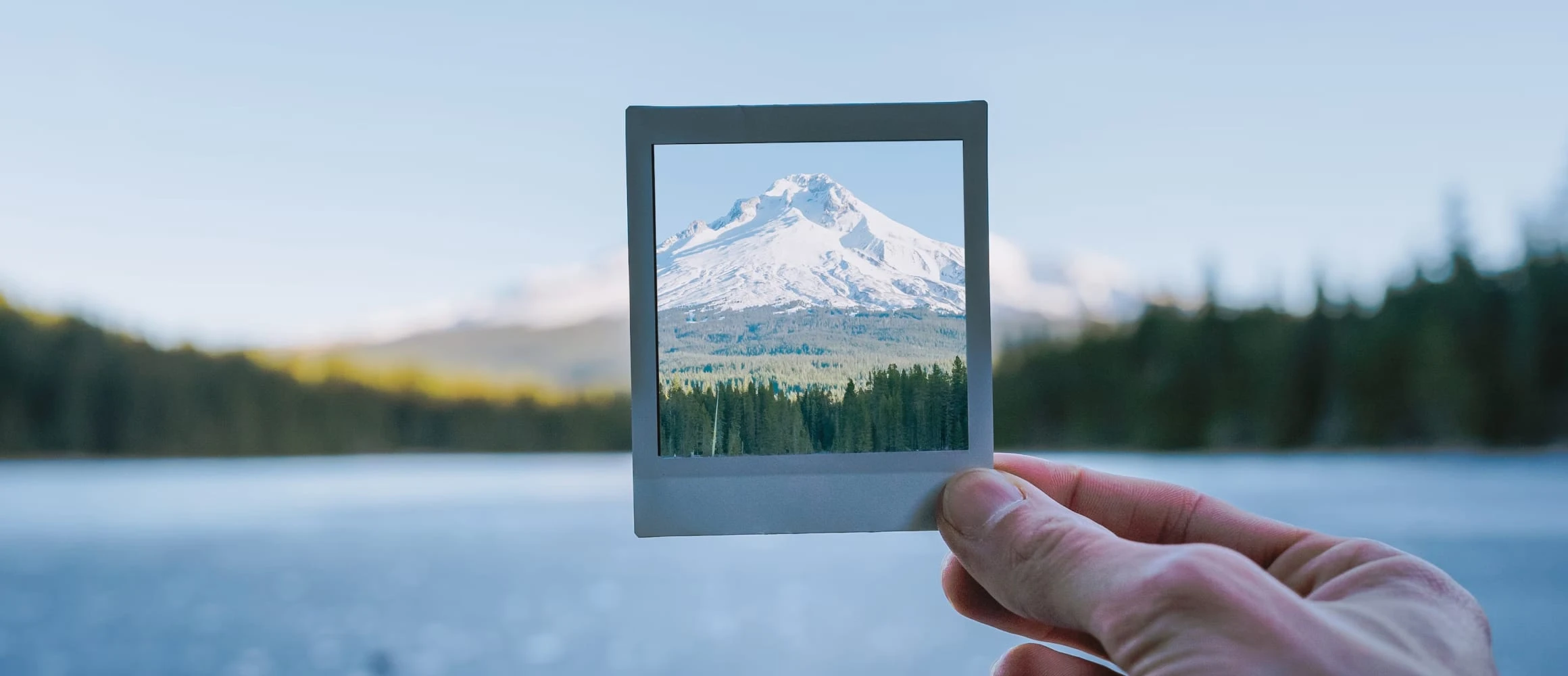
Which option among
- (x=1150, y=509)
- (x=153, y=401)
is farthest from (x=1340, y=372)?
(x=153, y=401)

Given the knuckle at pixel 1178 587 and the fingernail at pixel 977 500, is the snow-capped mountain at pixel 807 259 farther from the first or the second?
the knuckle at pixel 1178 587

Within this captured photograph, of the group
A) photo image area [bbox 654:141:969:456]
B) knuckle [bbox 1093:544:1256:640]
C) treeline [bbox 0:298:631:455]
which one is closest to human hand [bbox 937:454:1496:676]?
knuckle [bbox 1093:544:1256:640]

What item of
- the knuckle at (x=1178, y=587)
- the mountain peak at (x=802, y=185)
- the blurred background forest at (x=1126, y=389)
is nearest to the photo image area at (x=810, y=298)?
the mountain peak at (x=802, y=185)

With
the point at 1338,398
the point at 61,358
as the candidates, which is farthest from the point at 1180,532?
the point at 61,358

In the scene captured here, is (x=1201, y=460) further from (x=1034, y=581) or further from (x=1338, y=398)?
(x=1034, y=581)

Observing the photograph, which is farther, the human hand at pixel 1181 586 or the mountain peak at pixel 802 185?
the mountain peak at pixel 802 185

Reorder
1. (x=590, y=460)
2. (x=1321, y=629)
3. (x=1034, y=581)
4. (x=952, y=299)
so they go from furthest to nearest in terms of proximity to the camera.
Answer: (x=590, y=460) → (x=952, y=299) → (x=1034, y=581) → (x=1321, y=629)

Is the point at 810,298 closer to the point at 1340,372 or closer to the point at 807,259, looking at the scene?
the point at 807,259
